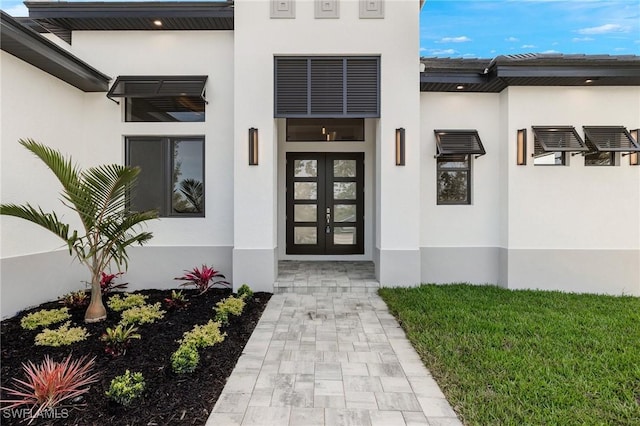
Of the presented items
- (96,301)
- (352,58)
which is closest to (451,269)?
(352,58)

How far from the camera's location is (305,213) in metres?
8.38

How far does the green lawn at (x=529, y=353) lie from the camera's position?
254cm

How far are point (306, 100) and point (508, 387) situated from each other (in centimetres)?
526

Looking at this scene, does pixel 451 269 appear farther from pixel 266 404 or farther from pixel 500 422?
pixel 266 404

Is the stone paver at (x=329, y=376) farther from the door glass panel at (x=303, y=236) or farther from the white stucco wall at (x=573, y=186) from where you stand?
the white stucco wall at (x=573, y=186)

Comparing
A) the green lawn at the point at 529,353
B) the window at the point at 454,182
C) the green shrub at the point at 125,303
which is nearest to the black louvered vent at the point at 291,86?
the window at the point at 454,182

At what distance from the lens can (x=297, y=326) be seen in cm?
436

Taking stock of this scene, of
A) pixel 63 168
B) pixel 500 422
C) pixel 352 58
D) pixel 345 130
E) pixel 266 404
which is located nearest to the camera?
pixel 500 422

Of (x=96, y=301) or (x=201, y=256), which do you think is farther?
(x=201, y=256)

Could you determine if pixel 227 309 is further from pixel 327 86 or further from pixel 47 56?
pixel 47 56

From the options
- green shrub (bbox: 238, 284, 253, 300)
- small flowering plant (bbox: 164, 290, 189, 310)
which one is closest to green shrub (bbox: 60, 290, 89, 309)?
small flowering plant (bbox: 164, 290, 189, 310)

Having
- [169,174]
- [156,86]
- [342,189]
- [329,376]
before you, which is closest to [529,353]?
[329,376]

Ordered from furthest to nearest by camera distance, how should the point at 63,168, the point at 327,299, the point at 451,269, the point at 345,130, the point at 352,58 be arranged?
the point at 345,130
the point at 451,269
the point at 352,58
the point at 327,299
the point at 63,168

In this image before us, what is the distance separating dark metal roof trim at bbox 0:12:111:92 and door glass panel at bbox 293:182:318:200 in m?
4.63
